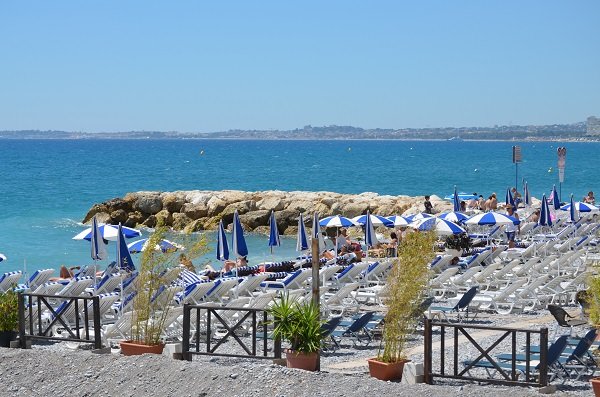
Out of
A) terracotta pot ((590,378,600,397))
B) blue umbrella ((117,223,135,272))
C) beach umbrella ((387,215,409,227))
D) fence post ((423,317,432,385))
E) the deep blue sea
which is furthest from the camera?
the deep blue sea

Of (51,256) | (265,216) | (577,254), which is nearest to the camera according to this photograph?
(577,254)

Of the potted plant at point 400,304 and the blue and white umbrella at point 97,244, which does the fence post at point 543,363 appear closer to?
the potted plant at point 400,304

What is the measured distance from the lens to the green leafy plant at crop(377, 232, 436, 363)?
10.9m

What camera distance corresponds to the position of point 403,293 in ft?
35.8

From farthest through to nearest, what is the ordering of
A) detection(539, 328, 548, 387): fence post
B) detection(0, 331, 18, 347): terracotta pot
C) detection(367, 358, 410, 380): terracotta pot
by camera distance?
detection(0, 331, 18, 347): terracotta pot < detection(367, 358, 410, 380): terracotta pot < detection(539, 328, 548, 387): fence post

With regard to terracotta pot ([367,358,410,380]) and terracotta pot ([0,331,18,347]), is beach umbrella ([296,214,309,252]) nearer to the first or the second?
terracotta pot ([0,331,18,347])

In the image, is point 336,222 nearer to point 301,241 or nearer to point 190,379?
point 301,241

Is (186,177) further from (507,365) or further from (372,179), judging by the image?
(507,365)

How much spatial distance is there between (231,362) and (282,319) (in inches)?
46.7

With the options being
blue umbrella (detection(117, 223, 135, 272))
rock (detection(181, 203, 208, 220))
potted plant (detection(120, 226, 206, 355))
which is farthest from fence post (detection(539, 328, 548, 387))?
rock (detection(181, 203, 208, 220))

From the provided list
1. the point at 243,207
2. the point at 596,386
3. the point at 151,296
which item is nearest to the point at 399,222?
the point at 151,296

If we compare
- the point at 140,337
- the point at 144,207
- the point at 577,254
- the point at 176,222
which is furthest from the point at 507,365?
the point at 144,207

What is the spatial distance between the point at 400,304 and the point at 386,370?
2.37 ft

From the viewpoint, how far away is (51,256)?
34.2 metres
